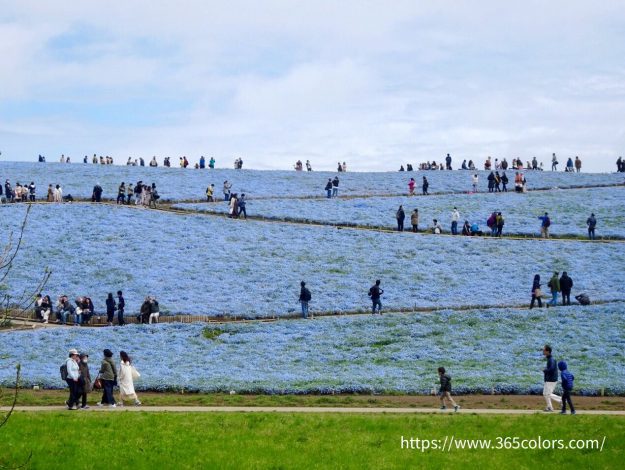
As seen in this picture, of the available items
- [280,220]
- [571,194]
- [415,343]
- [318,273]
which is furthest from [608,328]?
[571,194]

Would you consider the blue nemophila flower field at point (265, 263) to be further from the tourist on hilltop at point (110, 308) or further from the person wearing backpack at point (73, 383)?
the person wearing backpack at point (73, 383)

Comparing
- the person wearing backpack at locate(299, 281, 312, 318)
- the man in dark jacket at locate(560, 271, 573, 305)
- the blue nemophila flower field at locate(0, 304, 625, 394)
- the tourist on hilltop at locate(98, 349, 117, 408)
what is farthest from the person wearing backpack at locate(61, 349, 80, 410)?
the man in dark jacket at locate(560, 271, 573, 305)

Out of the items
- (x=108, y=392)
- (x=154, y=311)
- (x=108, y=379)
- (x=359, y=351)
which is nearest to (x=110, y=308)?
(x=154, y=311)

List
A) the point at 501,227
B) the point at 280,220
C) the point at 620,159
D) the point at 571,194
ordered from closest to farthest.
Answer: the point at 501,227
the point at 280,220
the point at 571,194
the point at 620,159

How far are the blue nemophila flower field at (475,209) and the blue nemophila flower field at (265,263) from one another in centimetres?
415

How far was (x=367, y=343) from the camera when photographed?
4506 centimetres

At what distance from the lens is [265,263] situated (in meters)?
62.8

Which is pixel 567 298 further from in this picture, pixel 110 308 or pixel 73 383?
pixel 73 383

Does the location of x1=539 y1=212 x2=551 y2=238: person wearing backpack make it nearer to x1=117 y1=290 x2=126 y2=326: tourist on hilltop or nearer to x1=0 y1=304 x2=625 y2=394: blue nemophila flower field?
x1=0 y1=304 x2=625 y2=394: blue nemophila flower field

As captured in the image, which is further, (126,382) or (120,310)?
(120,310)

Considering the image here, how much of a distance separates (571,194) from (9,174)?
155 feet

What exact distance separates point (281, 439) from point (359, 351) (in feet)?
55.7

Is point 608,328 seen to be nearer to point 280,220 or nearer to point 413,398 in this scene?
point 413,398

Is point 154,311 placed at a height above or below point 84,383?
above
